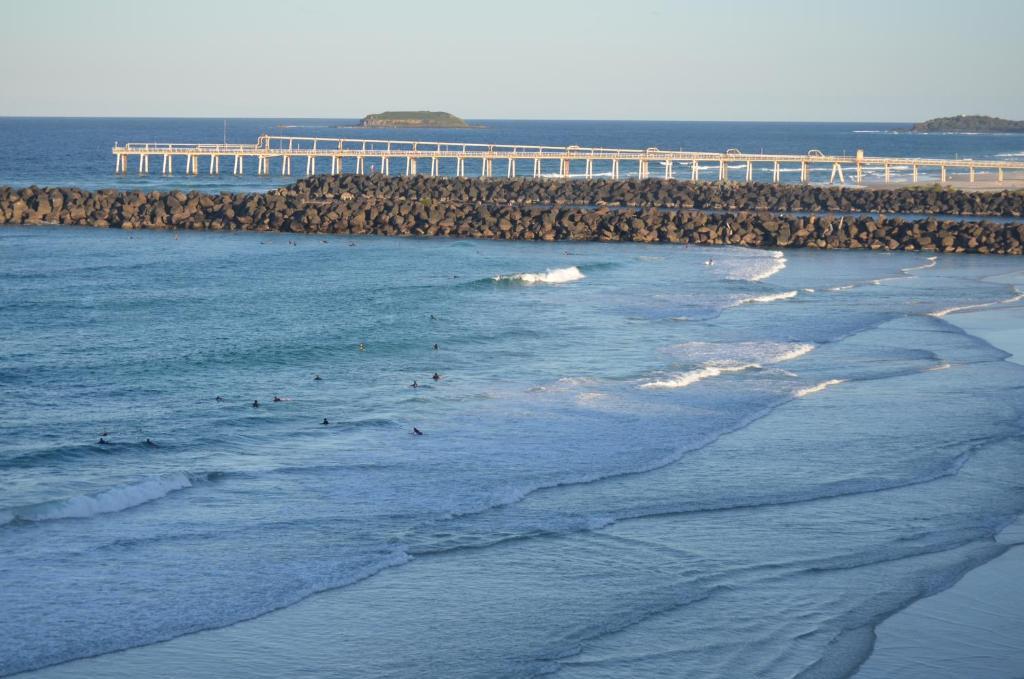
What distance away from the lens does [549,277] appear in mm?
37188

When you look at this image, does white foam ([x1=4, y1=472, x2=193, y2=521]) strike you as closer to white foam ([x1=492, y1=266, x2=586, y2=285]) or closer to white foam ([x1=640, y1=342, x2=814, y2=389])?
white foam ([x1=640, y1=342, x2=814, y2=389])

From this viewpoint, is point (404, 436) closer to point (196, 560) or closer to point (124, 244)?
point (196, 560)

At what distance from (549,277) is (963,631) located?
26.8 meters

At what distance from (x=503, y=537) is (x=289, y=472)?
3.46 m

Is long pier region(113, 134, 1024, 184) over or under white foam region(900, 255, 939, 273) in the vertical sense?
over

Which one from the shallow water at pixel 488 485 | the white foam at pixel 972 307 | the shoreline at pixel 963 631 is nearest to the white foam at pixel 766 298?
the shallow water at pixel 488 485

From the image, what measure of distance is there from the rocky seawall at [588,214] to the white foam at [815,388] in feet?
90.5

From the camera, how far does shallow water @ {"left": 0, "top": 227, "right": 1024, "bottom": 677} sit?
34.8 feet

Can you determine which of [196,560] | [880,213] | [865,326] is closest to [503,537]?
[196,560]

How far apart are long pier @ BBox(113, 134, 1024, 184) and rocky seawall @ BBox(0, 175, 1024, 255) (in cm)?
487

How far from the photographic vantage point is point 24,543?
1255 centimetres

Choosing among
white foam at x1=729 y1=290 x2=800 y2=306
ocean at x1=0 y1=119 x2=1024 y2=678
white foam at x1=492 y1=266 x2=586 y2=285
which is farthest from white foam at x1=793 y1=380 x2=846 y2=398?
white foam at x1=492 y1=266 x2=586 y2=285

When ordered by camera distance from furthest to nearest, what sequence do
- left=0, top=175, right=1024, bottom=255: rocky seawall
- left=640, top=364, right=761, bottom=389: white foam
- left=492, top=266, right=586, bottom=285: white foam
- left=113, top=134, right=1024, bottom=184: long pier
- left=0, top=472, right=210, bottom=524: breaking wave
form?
left=113, top=134, right=1024, bottom=184: long pier → left=0, top=175, right=1024, bottom=255: rocky seawall → left=492, top=266, right=586, bottom=285: white foam → left=640, top=364, right=761, bottom=389: white foam → left=0, top=472, right=210, bottom=524: breaking wave

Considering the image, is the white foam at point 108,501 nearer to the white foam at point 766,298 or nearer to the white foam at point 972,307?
the white foam at point 766,298
